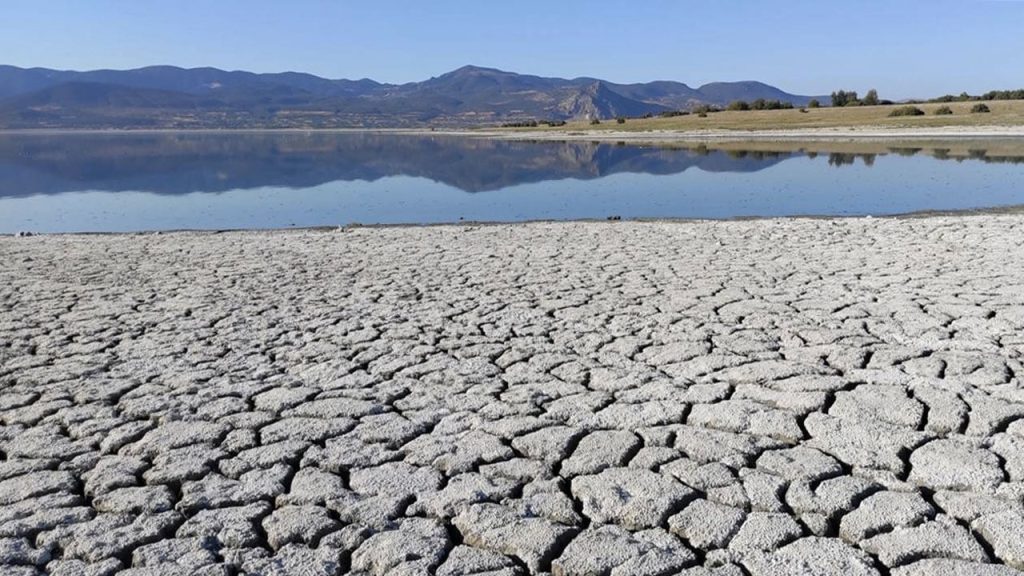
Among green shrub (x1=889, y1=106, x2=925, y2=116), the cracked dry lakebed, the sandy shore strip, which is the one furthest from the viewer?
green shrub (x1=889, y1=106, x2=925, y2=116)

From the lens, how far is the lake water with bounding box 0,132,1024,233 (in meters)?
12.5

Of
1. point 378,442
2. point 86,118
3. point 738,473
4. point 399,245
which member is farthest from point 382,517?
point 86,118

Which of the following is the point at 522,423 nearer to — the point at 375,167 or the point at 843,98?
the point at 375,167

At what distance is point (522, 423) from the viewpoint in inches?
140

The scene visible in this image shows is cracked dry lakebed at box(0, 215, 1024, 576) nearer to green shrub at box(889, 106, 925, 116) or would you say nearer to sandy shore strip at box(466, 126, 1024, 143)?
sandy shore strip at box(466, 126, 1024, 143)

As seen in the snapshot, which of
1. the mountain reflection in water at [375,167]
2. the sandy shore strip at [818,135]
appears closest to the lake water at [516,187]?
the mountain reflection in water at [375,167]

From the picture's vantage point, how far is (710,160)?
878 inches

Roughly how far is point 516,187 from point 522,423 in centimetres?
1348

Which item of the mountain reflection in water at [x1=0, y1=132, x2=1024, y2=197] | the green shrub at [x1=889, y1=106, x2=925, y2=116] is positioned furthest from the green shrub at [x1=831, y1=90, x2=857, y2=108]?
the mountain reflection in water at [x1=0, y1=132, x2=1024, y2=197]

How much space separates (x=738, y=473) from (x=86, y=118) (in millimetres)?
142556

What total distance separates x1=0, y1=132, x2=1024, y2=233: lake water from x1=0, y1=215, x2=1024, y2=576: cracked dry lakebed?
6.02 metres

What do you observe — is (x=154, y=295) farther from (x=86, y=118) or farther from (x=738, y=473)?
(x=86, y=118)

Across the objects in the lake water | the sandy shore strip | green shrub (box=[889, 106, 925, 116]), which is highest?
green shrub (box=[889, 106, 925, 116])

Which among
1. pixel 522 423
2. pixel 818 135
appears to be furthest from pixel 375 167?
pixel 522 423
